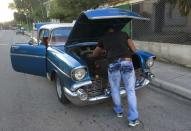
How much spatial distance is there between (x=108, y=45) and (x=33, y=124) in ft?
5.91

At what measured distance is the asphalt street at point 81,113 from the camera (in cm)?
412

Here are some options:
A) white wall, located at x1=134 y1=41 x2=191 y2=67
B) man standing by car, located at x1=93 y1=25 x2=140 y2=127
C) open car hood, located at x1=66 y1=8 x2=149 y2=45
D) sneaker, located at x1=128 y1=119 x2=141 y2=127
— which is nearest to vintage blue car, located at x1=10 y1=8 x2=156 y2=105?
open car hood, located at x1=66 y1=8 x2=149 y2=45

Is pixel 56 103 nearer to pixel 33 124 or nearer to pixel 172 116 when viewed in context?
pixel 33 124

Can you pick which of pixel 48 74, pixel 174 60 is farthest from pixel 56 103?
pixel 174 60

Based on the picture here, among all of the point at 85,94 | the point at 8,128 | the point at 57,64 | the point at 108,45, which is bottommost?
the point at 8,128

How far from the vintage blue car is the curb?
32.5 inches

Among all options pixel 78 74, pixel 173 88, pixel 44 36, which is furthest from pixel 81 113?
pixel 44 36

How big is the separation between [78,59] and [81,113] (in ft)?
3.25

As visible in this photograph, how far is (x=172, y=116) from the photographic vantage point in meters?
4.41

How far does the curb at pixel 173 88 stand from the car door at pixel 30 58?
2.67m

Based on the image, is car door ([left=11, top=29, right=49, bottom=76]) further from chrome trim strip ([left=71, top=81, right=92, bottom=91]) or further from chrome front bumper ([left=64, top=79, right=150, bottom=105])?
chrome trim strip ([left=71, top=81, right=92, bottom=91])

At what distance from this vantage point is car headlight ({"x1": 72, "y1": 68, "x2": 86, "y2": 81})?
14.3 feet

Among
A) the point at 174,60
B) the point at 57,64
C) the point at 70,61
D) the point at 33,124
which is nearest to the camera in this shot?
the point at 33,124

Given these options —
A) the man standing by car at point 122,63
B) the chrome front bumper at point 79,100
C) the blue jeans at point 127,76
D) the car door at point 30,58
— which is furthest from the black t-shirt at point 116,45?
the car door at point 30,58
